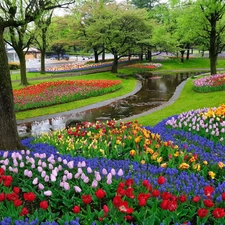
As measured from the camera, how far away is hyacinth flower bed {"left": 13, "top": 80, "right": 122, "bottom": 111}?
53.8 feet

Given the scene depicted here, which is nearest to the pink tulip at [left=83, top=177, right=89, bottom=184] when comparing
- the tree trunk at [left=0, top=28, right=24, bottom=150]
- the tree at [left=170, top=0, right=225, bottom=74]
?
the tree trunk at [left=0, top=28, right=24, bottom=150]

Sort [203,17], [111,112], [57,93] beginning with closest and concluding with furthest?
[111,112]
[57,93]
[203,17]

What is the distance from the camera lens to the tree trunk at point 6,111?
6.35 metres

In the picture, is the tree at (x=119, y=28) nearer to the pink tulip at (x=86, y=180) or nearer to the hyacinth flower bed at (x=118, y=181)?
the hyacinth flower bed at (x=118, y=181)

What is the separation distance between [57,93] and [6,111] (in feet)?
39.7

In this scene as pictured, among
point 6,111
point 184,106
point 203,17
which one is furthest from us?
point 203,17

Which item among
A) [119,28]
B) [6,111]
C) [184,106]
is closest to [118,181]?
[6,111]

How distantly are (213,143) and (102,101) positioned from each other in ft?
37.9

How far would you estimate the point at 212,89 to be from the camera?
18.1 metres

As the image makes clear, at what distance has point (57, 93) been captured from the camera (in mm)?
18531

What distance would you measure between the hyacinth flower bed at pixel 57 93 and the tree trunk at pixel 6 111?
366 inches

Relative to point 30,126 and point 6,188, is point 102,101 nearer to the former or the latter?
point 30,126

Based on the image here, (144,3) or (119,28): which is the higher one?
(144,3)

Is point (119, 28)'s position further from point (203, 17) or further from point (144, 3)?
point (144, 3)
